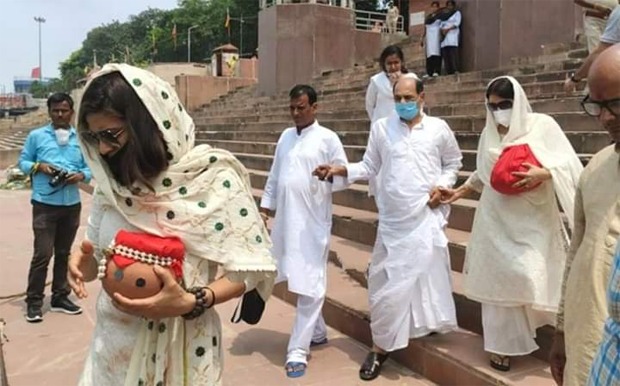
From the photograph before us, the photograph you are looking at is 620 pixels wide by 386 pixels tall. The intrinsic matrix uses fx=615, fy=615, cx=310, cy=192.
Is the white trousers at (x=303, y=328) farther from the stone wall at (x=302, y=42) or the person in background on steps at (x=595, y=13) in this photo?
the stone wall at (x=302, y=42)

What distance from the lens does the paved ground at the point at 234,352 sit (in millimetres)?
3586

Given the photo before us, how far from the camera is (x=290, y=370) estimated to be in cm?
360

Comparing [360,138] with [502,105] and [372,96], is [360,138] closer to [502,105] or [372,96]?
[372,96]

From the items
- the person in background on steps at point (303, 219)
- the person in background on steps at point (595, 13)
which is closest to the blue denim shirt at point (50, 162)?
the person in background on steps at point (303, 219)

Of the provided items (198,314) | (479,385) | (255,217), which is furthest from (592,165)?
(479,385)

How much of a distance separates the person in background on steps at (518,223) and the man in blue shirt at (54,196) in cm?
305

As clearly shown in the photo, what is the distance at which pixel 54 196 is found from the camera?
4.66 metres

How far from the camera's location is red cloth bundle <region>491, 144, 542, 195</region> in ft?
9.86

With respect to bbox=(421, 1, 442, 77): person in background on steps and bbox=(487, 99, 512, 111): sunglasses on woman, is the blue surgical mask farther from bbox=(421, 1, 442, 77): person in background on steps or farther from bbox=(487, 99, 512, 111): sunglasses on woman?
bbox=(421, 1, 442, 77): person in background on steps

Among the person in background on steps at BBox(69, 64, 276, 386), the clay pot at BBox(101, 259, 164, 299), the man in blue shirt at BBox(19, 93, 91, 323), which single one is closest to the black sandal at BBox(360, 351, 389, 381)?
the person in background on steps at BBox(69, 64, 276, 386)

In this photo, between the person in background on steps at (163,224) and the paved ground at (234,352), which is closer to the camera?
the person in background on steps at (163,224)

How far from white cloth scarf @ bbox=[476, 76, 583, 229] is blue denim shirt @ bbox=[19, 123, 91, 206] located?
10.0ft

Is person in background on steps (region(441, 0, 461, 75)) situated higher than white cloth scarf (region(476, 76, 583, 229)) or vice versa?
person in background on steps (region(441, 0, 461, 75))

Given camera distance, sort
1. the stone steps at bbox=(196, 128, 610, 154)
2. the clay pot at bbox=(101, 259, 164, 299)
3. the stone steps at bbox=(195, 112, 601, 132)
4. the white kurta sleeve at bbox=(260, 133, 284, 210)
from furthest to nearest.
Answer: the stone steps at bbox=(195, 112, 601, 132) → the stone steps at bbox=(196, 128, 610, 154) → the white kurta sleeve at bbox=(260, 133, 284, 210) → the clay pot at bbox=(101, 259, 164, 299)
